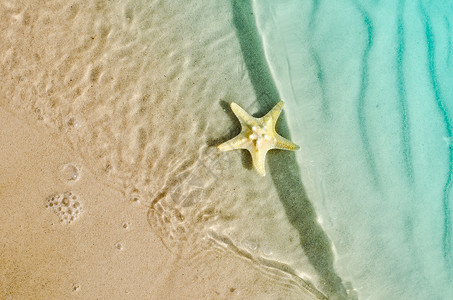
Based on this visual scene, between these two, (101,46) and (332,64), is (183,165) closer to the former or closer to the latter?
(101,46)

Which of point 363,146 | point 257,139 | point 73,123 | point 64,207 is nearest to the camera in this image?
point 257,139

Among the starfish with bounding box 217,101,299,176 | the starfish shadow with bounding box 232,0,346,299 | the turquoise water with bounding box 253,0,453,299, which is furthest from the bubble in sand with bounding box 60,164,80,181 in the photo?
the turquoise water with bounding box 253,0,453,299

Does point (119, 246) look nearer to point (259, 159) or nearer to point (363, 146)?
point (259, 159)

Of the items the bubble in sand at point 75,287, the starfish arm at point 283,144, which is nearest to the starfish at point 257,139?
the starfish arm at point 283,144

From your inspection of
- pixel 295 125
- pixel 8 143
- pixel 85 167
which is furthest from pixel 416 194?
pixel 8 143

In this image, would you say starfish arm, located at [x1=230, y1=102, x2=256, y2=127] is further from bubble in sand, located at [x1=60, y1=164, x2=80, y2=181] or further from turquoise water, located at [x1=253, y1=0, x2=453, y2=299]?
bubble in sand, located at [x1=60, y1=164, x2=80, y2=181]

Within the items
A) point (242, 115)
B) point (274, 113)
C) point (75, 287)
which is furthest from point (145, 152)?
point (75, 287)

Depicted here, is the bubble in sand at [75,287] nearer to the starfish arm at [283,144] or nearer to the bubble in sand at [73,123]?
the bubble in sand at [73,123]
